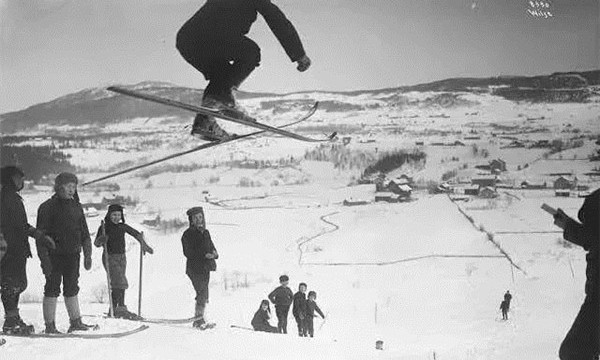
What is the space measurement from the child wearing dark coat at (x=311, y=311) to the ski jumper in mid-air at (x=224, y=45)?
117cm

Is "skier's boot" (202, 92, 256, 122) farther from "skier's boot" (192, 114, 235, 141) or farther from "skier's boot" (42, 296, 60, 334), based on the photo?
"skier's boot" (42, 296, 60, 334)

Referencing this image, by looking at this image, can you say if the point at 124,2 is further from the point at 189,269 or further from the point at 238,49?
the point at 189,269

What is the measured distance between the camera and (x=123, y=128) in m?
3.87

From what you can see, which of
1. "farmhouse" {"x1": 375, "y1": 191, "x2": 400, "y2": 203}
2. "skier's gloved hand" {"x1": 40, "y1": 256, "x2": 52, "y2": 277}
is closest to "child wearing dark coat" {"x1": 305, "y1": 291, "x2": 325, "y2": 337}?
"farmhouse" {"x1": 375, "y1": 191, "x2": 400, "y2": 203}

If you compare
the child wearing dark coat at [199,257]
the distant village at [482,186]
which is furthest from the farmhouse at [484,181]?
the child wearing dark coat at [199,257]

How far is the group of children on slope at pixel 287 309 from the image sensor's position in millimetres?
3369

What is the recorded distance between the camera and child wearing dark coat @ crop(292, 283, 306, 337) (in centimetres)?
336

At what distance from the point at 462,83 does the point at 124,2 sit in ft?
6.71

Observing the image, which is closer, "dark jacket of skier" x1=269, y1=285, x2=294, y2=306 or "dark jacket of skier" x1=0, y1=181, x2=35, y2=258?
"dark jacket of skier" x1=0, y1=181, x2=35, y2=258

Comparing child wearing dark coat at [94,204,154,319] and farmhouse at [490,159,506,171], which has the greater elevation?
farmhouse at [490,159,506,171]

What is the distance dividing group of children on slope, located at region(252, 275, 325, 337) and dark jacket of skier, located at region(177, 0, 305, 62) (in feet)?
4.44

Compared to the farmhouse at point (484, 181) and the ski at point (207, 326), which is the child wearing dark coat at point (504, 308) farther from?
the ski at point (207, 326)

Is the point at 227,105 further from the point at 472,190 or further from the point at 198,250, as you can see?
the point at 472,190

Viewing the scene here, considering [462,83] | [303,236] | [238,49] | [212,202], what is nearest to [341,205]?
[303,236]
